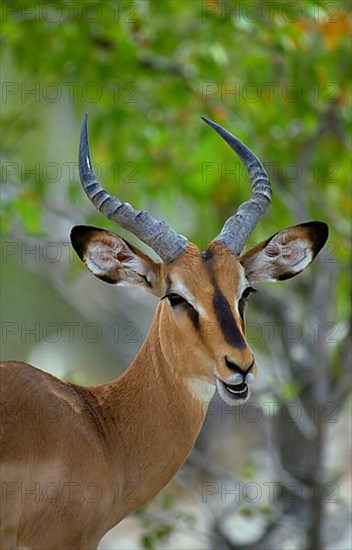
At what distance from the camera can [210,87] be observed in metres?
11.7

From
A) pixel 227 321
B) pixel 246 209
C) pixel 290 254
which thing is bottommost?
pixel 227 321

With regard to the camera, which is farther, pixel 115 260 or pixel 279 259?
pixel 279 259

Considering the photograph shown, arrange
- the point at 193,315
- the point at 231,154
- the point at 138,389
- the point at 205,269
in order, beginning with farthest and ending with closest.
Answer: the point at 231,154, the point at 138,389, the point at 205,269, the point at 193,315

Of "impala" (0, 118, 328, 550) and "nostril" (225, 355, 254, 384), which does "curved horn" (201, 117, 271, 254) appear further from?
"nostril" (225, 355, 254, 384)

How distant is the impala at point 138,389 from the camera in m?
6.06

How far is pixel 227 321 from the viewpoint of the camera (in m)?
6.14

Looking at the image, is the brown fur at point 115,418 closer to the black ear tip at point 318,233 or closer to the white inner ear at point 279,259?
the white inner ear at point 279,259

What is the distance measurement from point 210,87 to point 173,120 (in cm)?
84

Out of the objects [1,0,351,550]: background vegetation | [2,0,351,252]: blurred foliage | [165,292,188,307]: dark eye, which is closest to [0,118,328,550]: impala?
[165,292,188,307]: dark eye

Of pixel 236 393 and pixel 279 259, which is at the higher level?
pixel 279 259

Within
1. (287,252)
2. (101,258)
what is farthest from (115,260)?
(287,252)

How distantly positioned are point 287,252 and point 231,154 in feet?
13.9

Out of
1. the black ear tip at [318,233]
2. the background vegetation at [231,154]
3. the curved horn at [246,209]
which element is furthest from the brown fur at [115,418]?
the background vegetation at [231,154]

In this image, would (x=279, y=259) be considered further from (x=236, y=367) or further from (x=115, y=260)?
(x=236, y=367)
